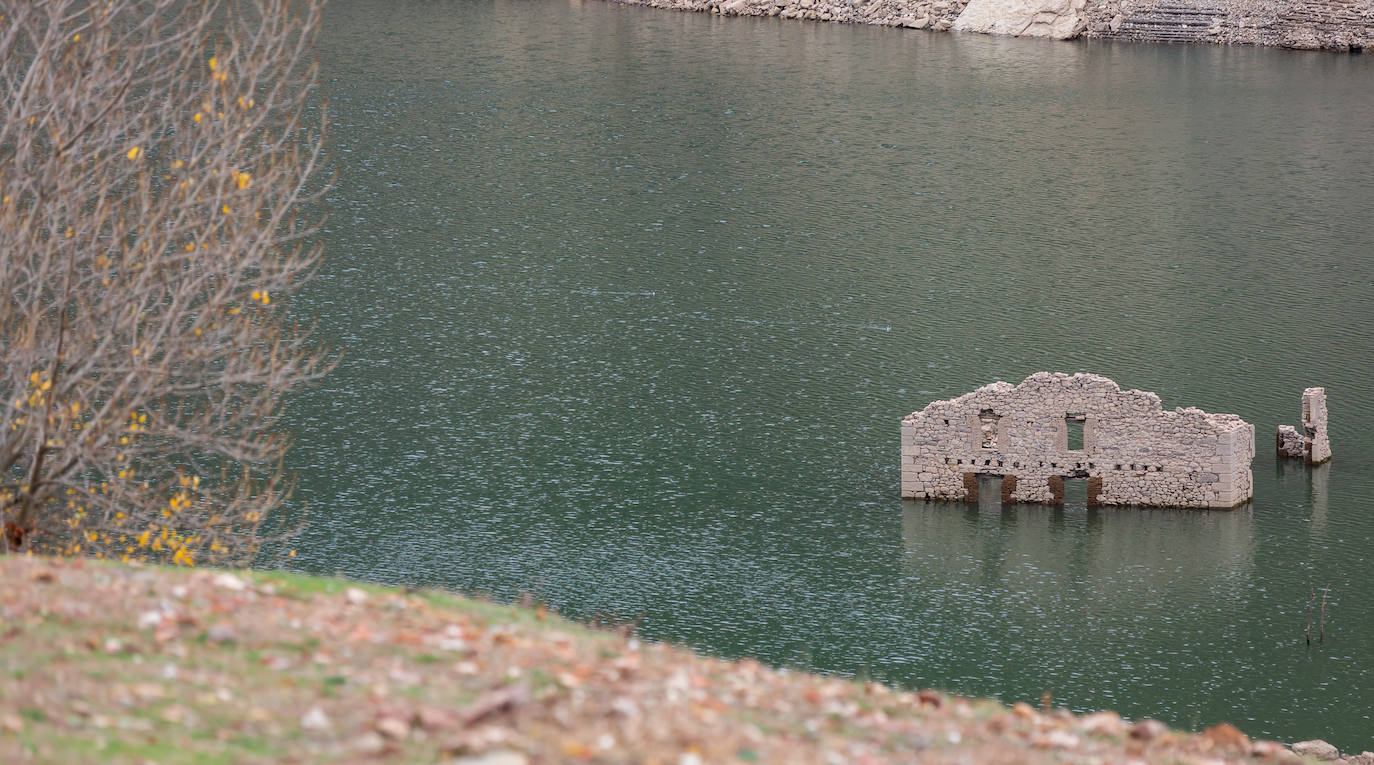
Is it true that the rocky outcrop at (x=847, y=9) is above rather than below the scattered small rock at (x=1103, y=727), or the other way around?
above

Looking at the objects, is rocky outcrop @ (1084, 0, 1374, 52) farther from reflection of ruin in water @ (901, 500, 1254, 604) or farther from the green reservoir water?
Result: reflection of ruin in water @ (901, 500, 1254, 604)

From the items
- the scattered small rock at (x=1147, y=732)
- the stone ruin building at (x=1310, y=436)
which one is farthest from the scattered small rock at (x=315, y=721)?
the stone ruin building at (x=1310, y=436)

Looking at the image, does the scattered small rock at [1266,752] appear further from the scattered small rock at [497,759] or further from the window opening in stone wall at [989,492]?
the window opening in stone wall at [989,492]

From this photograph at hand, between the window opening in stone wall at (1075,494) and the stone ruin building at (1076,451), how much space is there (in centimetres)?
48

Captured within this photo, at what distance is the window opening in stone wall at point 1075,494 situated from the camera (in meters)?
46.6

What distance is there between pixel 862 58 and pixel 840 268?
44831 millimetres

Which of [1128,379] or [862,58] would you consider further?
[862,58]

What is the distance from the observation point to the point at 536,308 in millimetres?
62094

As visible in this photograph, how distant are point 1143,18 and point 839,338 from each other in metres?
69.3

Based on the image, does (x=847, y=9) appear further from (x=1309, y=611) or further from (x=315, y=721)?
(x=315, y=721)

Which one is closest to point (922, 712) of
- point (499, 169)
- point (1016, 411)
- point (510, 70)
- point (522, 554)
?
point (522, 554)

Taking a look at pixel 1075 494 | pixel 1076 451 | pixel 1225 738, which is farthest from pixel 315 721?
pixel 1075 494

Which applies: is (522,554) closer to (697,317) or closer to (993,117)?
(697,317)

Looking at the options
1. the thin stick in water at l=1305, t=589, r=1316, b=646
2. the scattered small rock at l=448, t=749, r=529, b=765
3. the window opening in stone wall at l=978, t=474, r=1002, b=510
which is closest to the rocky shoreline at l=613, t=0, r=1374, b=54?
the window opening in stone wall at l=978, t=474, r=1002, b=510
